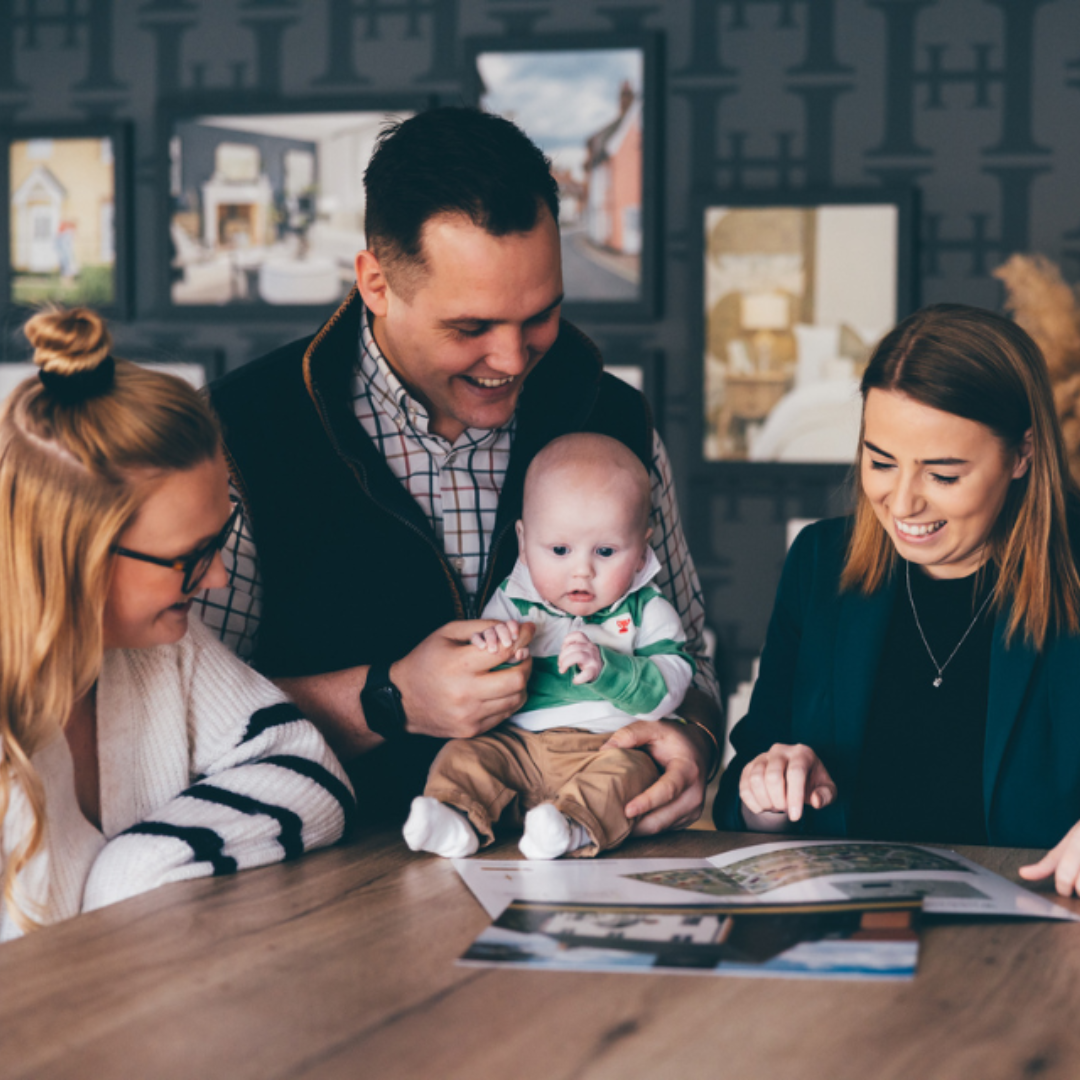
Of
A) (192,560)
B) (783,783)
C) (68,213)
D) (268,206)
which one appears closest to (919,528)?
(783,783)

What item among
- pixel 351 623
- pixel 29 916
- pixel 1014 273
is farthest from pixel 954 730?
pixel 1014 273

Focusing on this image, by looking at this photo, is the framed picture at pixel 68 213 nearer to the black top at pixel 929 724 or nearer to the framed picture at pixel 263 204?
the framed picture at pixel 263 204

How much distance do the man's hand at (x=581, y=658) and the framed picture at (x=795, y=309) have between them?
215 centimetres

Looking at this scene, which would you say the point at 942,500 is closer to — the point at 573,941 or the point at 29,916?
the point at 573,941

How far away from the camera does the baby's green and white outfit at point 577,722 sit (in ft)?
4.59

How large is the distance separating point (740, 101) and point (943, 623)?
223cm

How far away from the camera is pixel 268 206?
3.75 m

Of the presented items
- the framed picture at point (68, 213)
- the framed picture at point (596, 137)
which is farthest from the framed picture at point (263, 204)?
the framed picture at point (596, 137)

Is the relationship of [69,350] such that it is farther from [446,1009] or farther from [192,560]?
[446,1009]

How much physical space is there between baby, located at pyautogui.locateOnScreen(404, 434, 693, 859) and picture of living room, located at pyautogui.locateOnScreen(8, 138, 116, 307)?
2.67m

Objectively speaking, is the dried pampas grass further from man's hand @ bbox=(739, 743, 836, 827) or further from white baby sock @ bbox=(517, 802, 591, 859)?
white baby sock @ bbox=(517, 802, 591, 859)

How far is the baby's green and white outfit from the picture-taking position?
55.1 inches

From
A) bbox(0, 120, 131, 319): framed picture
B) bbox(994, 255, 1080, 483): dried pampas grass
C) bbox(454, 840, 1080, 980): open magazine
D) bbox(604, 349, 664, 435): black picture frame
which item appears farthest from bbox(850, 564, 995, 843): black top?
bbox(0, 120, 131, 319): framed picture

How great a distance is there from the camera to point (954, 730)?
5.75 feet
